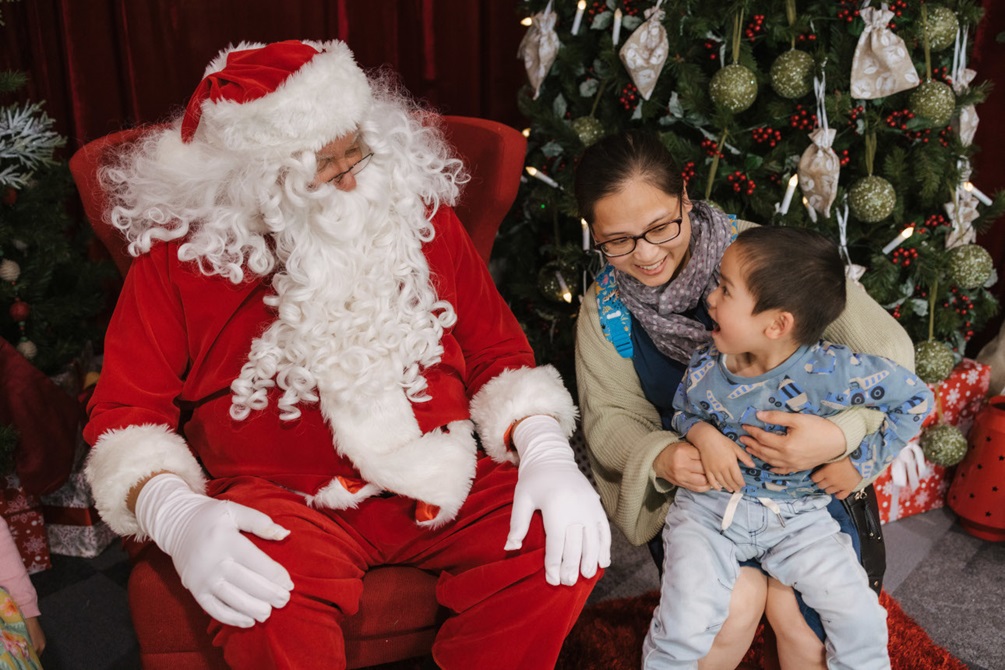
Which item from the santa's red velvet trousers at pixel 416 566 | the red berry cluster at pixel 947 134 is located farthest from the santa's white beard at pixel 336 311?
the red berry cluster at pixel 947 134

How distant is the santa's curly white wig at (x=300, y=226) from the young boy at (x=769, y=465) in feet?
2.07

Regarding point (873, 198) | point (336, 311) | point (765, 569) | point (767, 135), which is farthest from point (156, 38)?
point (765, 569)

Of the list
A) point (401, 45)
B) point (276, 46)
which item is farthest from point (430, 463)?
point (401, 45)

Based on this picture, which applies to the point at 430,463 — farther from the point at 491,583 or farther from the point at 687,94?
the point at 687,94

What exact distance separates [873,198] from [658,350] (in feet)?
3.23

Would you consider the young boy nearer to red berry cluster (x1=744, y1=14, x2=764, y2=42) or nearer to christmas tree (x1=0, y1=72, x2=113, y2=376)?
red berry cluster (x1=744, y1=14, x2=764, y2=42)

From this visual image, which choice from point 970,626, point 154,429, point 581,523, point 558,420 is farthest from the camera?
point 970,626

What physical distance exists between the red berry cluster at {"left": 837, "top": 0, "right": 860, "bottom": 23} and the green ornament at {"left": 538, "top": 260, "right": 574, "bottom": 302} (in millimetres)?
1121

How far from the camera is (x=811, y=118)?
94.8 inches

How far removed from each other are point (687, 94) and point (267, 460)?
160 centimetres

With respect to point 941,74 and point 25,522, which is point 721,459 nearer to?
point 941,74

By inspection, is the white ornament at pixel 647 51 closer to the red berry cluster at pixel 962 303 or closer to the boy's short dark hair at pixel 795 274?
the boy's short dark hair at pixel 795 274

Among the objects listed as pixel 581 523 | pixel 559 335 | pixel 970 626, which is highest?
pixel 581 523

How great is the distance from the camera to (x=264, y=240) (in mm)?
1710
